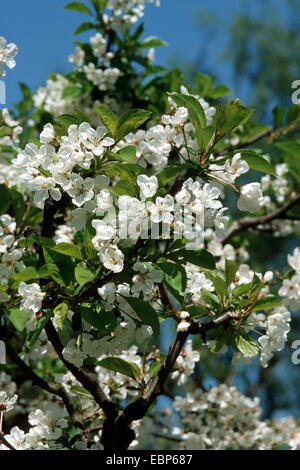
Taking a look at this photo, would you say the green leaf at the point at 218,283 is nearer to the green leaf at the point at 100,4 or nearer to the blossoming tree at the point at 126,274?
the blossoming tree at the point at 126,274

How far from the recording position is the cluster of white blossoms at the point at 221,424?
3141 mm

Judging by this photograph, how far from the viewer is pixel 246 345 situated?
199 centimetres

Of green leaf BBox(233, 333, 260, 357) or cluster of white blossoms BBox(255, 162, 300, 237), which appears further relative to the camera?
cluster of white blossoms BBox(255, 162, 300, 237)

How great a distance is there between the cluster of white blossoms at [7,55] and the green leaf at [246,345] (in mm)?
1364

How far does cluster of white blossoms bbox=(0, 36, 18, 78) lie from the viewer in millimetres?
2121

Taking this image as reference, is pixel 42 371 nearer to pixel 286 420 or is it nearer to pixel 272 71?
pixel 286 420

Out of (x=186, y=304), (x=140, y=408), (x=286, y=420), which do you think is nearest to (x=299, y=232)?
(x=286, y=420)

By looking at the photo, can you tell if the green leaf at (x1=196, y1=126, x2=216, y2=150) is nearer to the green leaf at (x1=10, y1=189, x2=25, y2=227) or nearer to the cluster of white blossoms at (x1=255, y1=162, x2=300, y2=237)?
the green leaf at (x1=10, y1=189, x2=25, y2=227)

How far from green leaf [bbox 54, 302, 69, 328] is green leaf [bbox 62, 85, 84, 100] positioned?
6.32 ft

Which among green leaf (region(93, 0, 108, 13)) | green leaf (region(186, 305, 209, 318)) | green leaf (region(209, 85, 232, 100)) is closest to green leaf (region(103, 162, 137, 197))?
green leaf (region(186, 305, 209, 318))

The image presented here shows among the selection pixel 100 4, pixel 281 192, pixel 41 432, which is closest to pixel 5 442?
pixel 41 432

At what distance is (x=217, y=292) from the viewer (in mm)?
2066

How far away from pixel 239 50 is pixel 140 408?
10975 mm

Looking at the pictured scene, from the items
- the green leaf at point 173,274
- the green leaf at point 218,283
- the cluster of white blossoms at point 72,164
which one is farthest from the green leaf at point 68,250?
the green leaf at point 218,283
